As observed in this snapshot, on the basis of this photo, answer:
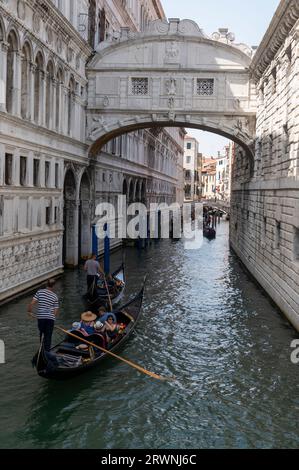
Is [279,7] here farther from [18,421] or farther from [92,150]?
[18,421]

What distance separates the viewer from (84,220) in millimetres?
18297

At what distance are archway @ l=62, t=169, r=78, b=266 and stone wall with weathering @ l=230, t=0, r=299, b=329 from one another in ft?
17.3

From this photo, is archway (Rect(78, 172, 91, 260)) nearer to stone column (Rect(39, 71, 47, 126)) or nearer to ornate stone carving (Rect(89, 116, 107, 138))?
ornate stone carving (Rect(89, 116, 107, 138))

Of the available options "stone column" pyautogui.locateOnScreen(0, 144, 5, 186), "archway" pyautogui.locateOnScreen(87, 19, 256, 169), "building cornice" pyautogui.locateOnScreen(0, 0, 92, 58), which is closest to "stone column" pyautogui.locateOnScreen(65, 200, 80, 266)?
"archway" pyautogui.locateOnScreen(87, 19, 256, 169)

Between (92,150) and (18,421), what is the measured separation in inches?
494

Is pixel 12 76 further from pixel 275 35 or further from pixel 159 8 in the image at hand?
pixel 159 8

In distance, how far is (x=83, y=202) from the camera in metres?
18.2

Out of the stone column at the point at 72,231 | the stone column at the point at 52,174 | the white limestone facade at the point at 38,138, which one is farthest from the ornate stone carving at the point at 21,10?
the stone column at the point at 72,231

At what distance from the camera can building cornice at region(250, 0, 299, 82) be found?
1107 centimetres

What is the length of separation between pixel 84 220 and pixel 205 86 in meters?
5.64

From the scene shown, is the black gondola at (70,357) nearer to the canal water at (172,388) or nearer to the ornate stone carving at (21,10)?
the canal water at (172,388)

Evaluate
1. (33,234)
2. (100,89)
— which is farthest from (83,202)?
(33,234)
